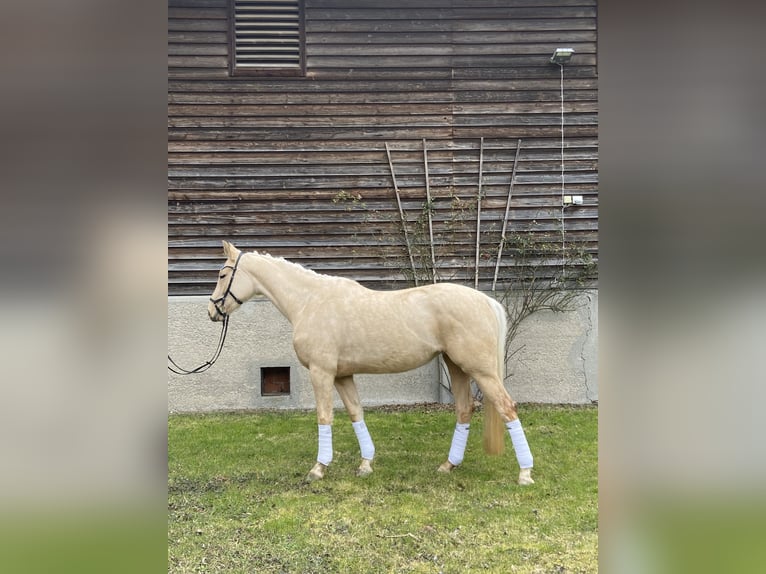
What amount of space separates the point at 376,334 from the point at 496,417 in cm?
105

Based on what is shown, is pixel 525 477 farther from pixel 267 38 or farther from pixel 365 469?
pixel 267 38

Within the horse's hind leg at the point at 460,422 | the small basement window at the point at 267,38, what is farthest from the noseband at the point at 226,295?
the small basement window at the point at 267,38

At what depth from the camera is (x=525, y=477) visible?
363 cm

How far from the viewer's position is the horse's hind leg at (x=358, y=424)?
12.9 feet

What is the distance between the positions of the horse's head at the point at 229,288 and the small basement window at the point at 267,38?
125 inches

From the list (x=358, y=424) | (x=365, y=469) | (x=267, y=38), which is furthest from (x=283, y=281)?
(x=267, y=38)

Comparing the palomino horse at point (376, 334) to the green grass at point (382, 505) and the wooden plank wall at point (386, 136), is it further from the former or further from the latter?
the wooden plank wall at point (386, 136)

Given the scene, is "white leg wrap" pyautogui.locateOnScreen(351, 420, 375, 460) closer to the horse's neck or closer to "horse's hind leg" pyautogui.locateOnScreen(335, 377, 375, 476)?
"horse's hind leg" pyautogui.locateOnScreen(335, 377, 375, 476)
